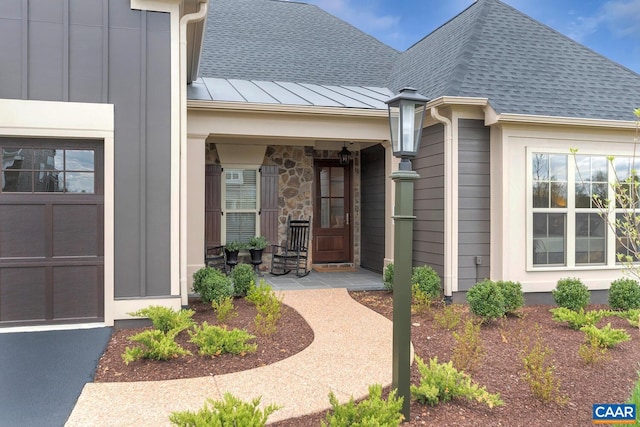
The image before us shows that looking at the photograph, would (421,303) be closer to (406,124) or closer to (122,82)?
(406,124)

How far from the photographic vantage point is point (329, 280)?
7629mm

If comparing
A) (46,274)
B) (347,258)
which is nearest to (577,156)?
(347,258)

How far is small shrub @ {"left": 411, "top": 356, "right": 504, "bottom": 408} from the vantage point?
2.89 meters

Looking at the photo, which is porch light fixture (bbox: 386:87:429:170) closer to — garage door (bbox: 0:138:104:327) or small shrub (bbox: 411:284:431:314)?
small shrub (bbox: 411:284:431:314)

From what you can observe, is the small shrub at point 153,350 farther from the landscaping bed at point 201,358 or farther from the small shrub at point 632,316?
the small shrub at point 632,316

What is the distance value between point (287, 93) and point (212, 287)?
3577 millimetres

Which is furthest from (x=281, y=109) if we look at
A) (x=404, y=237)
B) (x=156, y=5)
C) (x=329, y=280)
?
(x=404, y=237)

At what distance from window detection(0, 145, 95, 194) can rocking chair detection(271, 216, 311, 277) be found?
3849mm

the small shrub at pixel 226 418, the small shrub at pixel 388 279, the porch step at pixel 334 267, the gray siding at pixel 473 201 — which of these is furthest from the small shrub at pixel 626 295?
the small shrub at pixel 226 418

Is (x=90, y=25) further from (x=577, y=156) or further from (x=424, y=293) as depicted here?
(x=577, y=156)

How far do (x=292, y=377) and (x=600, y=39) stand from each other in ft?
112

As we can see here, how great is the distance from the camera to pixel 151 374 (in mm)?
3482

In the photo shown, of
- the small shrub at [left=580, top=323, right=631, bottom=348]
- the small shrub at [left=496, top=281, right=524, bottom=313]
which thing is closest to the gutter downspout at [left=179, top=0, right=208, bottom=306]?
the small shrub at [left=496, top=281, right=524, bottom=313]

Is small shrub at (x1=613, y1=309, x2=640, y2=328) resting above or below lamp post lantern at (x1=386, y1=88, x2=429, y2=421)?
below
